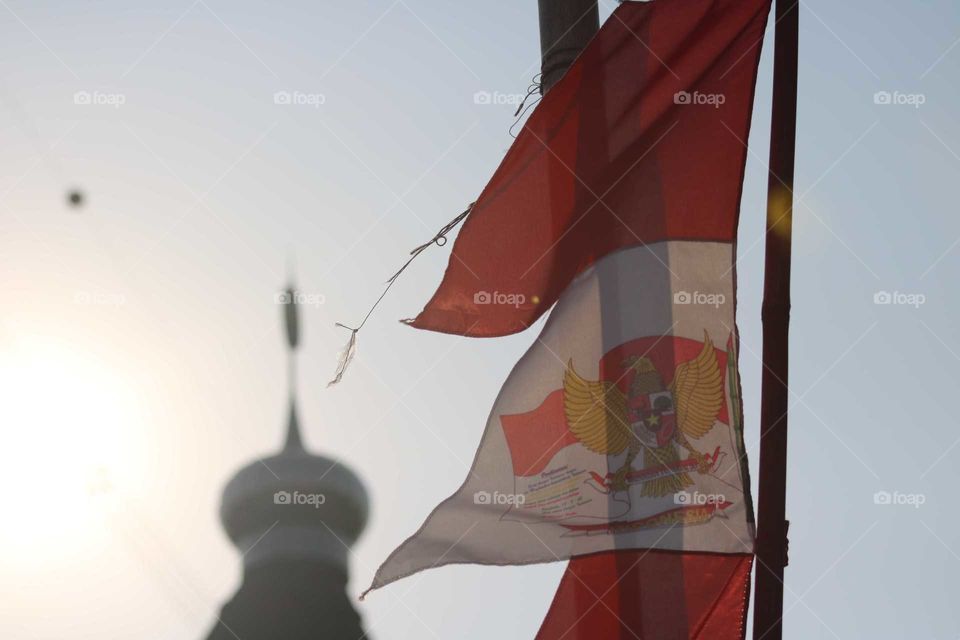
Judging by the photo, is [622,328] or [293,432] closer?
[622,328]

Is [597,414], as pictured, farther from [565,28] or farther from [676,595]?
[565,28]

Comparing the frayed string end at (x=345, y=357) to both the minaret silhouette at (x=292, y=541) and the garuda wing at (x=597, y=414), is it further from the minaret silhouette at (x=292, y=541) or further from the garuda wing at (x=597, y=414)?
the minaret silhouette at (x=292, y=541)

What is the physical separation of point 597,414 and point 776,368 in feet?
3.80

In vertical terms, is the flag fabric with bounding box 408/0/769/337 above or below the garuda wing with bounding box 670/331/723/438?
above

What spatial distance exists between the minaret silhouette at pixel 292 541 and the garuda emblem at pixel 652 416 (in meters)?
37.2

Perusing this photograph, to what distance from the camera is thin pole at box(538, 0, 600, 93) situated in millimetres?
7004

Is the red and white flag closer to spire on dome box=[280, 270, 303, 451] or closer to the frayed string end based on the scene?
the frayed string end

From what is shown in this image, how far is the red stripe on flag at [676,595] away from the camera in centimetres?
638

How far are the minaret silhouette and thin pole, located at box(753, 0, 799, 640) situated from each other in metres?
37.8

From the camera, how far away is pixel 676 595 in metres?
6.38

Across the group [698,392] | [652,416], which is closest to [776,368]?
[698,392]

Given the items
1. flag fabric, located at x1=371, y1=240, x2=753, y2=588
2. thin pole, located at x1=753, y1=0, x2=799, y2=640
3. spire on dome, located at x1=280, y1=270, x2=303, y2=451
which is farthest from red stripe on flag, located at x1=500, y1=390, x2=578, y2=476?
spire on dome, located at x1=280, y1=270, x2=303, y2=451

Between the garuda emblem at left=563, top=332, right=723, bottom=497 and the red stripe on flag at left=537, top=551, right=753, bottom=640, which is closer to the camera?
the red stripe on flag at left=537, top=551, right=753, bottom=640

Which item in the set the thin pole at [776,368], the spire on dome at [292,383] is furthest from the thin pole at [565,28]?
the spire on dome at [292,383]
